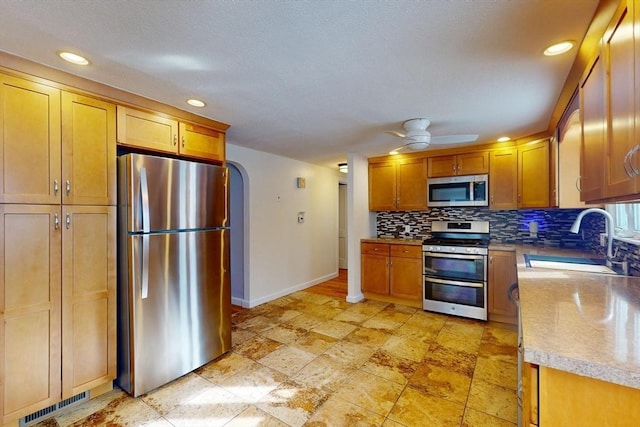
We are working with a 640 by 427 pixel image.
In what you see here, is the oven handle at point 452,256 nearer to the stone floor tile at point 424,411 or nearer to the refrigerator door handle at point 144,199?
the stone floor tile at point 424,411

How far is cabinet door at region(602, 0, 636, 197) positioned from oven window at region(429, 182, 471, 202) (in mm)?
2735

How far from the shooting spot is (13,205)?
1705 mm

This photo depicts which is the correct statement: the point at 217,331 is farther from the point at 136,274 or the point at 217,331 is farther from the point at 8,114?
the point at 8,114

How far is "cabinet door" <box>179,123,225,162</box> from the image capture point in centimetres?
255

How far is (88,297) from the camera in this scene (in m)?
1.99

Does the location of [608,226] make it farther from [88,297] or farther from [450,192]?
[88,297]

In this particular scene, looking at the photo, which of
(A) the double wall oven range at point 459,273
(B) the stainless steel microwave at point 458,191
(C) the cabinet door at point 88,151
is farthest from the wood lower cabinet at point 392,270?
(C) the cabinet door at point 88,151

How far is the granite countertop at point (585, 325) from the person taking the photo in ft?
2.63

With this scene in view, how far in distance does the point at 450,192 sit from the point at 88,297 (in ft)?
13.2

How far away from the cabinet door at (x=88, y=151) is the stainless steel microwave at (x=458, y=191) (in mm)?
3691

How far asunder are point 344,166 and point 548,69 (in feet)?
11.0

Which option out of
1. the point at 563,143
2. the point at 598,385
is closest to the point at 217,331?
the point at 598,385

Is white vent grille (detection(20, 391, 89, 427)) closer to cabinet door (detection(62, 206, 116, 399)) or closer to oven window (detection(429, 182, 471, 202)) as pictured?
cabinet door (detection(62, 206, 116, 399))

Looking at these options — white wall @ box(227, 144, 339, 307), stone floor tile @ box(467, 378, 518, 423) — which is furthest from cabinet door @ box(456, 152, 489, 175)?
stone floor tile @ box(467, 378, 518, 423)
